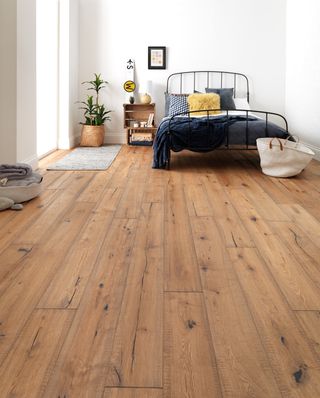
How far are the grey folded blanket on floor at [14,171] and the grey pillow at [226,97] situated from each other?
10.9 feet

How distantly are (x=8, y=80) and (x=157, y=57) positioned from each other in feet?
11.2

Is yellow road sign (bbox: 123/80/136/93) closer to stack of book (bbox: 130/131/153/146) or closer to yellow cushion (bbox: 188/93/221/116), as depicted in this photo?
stack of book (bbox: 130/131/153/146)

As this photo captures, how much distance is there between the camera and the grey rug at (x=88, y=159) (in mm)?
4852

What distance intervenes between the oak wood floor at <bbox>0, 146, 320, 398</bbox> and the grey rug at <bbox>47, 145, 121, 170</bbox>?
147cm

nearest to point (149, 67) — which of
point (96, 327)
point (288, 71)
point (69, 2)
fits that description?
point (69, 2)

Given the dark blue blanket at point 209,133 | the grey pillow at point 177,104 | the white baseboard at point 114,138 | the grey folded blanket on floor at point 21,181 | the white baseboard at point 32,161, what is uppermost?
the grey pillow at point 177,104

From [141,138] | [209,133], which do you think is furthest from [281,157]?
[141,138]

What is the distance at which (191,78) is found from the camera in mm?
6789

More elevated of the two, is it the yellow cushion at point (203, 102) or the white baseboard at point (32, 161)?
the yellow cushion at point (203, 102)

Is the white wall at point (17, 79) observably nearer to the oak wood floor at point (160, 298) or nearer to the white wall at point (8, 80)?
the white wall at point (8, 80)

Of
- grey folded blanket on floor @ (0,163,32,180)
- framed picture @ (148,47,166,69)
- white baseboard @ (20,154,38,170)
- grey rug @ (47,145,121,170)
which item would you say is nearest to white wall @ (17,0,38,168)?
white baseboard @ (20,154,38,170)

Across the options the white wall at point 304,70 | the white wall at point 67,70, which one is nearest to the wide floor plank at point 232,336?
the white wall at point 304,70

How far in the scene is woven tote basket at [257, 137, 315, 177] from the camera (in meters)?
4.19

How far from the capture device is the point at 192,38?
6.71 m
